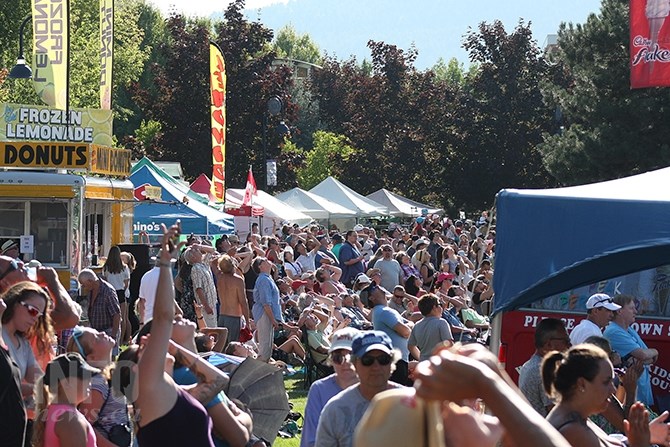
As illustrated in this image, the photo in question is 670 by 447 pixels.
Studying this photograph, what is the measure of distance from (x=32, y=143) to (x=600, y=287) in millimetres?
13192

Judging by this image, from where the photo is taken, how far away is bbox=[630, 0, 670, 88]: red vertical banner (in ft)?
52.1

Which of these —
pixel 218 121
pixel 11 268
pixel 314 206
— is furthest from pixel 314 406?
pixel 314 206

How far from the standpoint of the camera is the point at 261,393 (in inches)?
293

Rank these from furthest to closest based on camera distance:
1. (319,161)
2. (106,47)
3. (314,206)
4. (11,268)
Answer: (319,161) < (314,206) < (106,47) < (11,268)

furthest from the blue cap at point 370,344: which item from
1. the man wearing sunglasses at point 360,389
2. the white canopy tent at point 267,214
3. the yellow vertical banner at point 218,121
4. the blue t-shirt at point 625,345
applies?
the white canopy tent at point 267,214

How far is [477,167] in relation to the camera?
54562 millimetres

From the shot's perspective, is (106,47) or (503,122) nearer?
(106,47)

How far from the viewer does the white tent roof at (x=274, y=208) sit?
3788 centimetres

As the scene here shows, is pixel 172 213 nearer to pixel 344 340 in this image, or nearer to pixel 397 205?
pixel 344 340

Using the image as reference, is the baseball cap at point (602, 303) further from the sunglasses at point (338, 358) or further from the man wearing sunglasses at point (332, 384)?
the sunglasses at point (338, 358)

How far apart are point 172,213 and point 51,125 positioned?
5791 millimetres

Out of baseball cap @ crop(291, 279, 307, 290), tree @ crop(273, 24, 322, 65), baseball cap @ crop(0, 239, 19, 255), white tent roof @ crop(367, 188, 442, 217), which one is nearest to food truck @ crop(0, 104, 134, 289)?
baseball cap @ crop(0, 239, 19, 255)

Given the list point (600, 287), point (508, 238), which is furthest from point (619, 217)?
point (600, 287)

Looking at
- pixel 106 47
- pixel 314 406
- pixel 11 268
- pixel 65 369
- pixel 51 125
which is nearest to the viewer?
pixel 65 369
